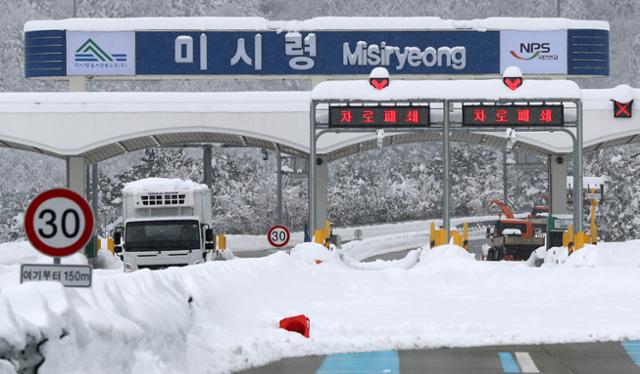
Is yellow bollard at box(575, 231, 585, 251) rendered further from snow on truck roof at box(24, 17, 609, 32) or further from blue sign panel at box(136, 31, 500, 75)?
snow on truck roof at box(24, 17, 609, 32)

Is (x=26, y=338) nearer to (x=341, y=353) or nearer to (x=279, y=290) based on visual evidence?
(x=341, y=353)

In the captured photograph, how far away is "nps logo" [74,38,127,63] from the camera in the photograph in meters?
53.4

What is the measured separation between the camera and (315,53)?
53.6 metres

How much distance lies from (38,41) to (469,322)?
38.7 metres

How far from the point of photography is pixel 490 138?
165ft

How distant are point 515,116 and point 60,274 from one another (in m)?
31.9

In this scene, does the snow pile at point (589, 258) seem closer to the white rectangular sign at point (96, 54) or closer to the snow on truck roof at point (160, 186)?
the snow on truck roof at point (160, 186)

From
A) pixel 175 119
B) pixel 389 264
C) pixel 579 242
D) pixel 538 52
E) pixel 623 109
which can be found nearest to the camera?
pixel 579 242

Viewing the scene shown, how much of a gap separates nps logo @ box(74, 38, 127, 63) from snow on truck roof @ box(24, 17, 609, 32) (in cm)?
65

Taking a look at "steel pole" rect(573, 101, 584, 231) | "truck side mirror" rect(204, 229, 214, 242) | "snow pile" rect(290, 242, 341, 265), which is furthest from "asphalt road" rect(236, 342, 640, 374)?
"steel pole" rect(573, 101, 584, 231)

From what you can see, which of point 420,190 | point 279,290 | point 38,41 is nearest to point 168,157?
point 420,190

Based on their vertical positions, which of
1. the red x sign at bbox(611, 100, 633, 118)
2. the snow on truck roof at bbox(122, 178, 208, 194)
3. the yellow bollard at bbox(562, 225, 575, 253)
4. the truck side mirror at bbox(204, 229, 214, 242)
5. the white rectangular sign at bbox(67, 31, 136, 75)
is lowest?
the yellow bollard at bbox(562, 225, 575, 253)

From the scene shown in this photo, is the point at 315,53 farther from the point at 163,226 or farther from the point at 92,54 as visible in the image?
the point at 163,226

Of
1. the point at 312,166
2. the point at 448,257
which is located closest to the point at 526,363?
the point at 448,257
